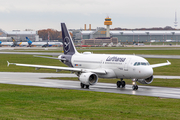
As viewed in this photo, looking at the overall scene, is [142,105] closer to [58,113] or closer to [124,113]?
[124,113]

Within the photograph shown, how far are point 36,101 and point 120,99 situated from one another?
285 inches

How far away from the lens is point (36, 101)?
24.4 meters

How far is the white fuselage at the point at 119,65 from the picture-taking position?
33.5 m

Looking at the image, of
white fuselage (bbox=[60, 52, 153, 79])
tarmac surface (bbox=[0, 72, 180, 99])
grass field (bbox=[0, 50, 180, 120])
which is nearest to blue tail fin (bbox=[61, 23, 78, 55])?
white fuselage (bbox=[60, 52, 153, 79])

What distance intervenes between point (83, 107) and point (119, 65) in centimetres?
1401

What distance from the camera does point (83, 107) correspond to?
72.8ft

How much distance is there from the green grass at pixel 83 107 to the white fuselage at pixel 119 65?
7.09 m

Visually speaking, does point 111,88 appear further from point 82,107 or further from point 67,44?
point 82,107

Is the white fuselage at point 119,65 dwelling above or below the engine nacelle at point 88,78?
above

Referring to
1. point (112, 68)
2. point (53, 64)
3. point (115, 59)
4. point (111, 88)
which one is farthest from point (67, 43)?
point (53, 64)

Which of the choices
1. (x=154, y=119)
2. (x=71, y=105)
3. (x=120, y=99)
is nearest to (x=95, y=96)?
(x=120, y=99)

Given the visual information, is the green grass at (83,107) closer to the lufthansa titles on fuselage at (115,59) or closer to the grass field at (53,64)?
the lufthansa titles on fuselage at (115,59)

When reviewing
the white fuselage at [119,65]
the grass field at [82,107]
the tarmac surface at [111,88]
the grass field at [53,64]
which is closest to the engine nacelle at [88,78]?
the tarmac surface at [111,88]

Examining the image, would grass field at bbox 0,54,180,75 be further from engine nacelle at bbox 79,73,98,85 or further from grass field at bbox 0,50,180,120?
grass field at bbox 0,50,180,120
